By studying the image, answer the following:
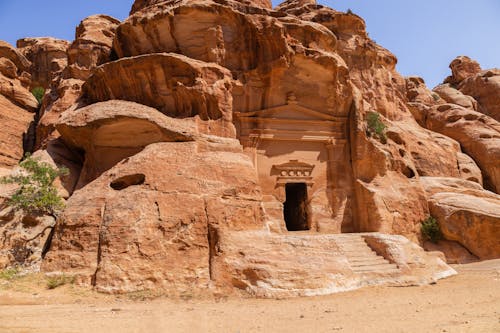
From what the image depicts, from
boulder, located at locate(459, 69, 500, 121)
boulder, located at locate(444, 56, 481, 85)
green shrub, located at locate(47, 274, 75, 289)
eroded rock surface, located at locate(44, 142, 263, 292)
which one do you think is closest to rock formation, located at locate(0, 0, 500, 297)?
eroded rock surface, located at locate(44, 142, 263, 292)

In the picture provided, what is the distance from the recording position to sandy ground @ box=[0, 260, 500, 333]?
6320 millimetres

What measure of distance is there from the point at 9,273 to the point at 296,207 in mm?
12296

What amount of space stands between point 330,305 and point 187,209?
513cm

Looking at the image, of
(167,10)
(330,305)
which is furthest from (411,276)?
(167,10)

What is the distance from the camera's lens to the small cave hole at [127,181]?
11996 millimetres

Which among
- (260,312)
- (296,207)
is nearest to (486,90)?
(296,207)

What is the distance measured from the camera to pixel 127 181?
39.8 ft

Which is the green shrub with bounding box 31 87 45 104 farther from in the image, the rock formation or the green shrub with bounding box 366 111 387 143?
the green shrub with bounding box 366 111 387 143

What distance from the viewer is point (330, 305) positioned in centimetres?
836

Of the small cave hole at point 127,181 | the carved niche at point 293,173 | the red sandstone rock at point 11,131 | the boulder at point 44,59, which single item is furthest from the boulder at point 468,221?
the boulder at point 44,59

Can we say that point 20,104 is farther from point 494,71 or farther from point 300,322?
point 494,71

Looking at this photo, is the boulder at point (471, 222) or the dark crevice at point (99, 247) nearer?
the dark crevice at point (99, 247)

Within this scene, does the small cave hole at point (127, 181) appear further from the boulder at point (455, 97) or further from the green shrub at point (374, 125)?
the boulder at point (455, 97)

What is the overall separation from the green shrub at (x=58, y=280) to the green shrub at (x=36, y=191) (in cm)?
290
